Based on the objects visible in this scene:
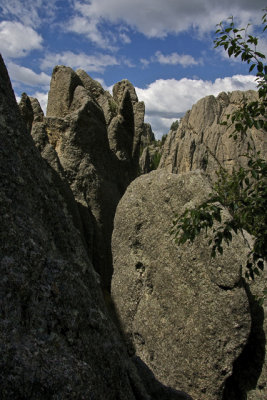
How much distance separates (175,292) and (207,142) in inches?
1378

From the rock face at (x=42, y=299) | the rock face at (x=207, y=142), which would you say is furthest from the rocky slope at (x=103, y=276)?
the rock face at (x=207, y=142)

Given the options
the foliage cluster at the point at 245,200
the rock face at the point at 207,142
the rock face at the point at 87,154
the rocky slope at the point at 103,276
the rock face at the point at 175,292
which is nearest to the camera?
the rocky slope at the point at 103,276

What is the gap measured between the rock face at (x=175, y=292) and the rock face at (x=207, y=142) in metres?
22.3

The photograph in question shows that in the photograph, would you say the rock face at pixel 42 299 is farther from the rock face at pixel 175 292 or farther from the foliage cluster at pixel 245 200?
the rock face at pixel 175 292

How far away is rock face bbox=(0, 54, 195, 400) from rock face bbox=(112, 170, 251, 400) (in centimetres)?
441

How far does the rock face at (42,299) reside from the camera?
1.89 meters

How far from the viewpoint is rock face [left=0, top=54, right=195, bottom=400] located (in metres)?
1.89

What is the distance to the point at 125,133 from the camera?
1312cm

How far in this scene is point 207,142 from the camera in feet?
135

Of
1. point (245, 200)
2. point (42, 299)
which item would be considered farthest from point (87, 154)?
point (42, 299)

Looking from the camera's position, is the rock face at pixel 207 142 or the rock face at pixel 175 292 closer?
the rock face at pixel 175 292

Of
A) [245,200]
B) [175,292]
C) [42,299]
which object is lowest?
[175,292]

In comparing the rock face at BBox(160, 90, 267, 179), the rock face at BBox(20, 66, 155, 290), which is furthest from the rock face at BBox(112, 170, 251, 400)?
the rock face at BBox(160, 90, 267, 179)

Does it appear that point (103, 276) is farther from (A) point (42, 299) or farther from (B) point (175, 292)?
(A) point (42, 299)
